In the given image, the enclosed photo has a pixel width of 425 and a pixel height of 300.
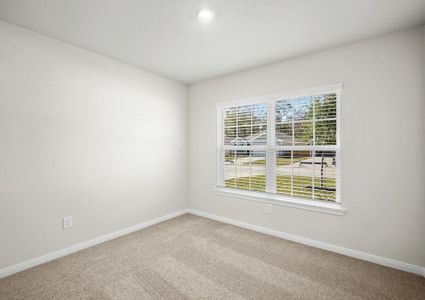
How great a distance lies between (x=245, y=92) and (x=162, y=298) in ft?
9.29

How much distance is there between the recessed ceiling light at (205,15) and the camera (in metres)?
1.97

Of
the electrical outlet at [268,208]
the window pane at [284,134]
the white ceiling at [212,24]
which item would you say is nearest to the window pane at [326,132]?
the window pane at [284,134]

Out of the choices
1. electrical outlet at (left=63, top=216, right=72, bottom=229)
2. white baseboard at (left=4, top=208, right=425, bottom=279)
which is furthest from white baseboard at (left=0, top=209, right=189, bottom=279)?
electrical outlet at (left=63, top=216, right=72, bottom=229)

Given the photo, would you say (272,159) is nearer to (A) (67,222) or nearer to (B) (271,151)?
(B) (271,151)

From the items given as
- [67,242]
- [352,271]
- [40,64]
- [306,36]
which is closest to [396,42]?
[306,36]

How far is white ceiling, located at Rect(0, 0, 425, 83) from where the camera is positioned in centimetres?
188

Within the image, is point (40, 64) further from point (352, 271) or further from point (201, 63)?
point (352, 271)

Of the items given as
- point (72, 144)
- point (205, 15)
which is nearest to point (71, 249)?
point (72, 144)

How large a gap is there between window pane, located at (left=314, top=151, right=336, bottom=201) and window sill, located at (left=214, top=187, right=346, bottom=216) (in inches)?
4.3

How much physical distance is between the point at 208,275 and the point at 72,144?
2132 mm

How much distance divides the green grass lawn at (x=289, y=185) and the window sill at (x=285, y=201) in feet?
0.23

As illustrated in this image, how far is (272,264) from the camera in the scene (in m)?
2.35

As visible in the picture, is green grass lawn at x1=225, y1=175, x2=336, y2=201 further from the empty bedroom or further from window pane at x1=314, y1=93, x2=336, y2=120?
window pane at x1=314, y1=93, x2=336, y2=120

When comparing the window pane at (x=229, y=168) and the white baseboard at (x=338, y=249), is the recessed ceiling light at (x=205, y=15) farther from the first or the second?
the white baseboard at (x=338, y=249)
